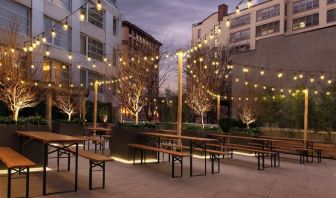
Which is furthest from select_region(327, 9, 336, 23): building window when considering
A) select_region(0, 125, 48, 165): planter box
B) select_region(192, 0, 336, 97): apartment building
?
select_region(0, 125, 48, 165): planter box

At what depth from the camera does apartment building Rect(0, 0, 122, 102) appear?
22750mm

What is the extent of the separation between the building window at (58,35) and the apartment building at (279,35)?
10988 mm

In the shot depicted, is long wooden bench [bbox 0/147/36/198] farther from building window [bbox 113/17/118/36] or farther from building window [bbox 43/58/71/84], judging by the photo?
building window [bbox 113/17/118/36]

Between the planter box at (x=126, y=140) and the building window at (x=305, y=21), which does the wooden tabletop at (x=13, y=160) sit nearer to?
the planter box at (x=126, y=140)

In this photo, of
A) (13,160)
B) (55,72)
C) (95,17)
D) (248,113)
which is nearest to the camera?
(13,160)

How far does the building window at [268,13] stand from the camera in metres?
48.4

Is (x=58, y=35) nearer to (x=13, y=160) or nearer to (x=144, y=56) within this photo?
(x=144, y=56)

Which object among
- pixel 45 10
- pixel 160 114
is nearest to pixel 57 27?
pixel 45 10

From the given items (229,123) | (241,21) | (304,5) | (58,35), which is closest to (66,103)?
(58,35)

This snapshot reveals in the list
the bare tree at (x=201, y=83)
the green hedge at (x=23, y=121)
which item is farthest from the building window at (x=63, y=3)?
the green hedge at (x=23, y=121)

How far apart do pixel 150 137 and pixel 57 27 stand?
17734mm

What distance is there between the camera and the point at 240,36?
53750 millimetres

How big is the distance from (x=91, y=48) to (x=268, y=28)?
28556 mm

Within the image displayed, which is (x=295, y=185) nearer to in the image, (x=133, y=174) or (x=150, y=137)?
(x=133, y=174)
